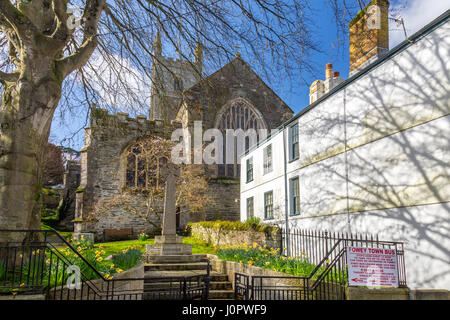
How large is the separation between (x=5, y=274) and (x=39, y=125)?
2801 mm

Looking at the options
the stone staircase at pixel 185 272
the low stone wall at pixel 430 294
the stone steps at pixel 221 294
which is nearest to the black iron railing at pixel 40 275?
the stone steps at pixel 221 294

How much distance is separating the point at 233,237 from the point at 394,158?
8761 mm

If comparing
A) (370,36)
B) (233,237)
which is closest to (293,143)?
(233,237)

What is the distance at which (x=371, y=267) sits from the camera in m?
7.07

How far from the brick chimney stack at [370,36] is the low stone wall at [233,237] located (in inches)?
290

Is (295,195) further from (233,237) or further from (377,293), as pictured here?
(377,293)

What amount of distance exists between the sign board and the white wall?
6.28 ft

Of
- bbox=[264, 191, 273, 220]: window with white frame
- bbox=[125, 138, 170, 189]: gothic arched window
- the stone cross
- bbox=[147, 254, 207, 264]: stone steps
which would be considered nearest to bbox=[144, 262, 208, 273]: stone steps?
bbox=[147, 254, 207, 264]: stone steps

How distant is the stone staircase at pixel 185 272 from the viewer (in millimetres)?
10367

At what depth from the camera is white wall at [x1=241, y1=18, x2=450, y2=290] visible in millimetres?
8469

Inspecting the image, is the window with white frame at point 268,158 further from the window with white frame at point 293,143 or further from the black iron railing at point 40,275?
the black iron railing at point 40,275
